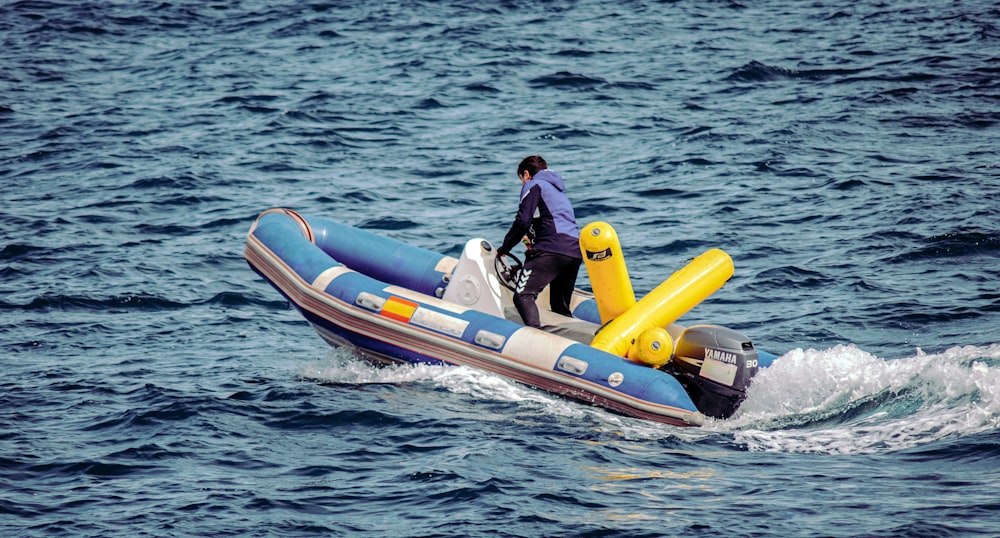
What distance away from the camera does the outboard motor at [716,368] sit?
7.04 meters

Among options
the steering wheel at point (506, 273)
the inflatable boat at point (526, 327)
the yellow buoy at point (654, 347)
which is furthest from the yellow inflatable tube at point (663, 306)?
the steering wheel at point (506, 273)

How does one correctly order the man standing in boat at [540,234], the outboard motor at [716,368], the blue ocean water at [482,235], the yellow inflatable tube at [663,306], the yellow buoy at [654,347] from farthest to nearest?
the man standing in boat at [540,234]
the yellow inflatable tube at [663,306]
the yellow buoy at [654,347]
the outboard motor at [716,368]
the blue ocean water at [482,235]

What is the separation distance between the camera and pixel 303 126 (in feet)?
52.6

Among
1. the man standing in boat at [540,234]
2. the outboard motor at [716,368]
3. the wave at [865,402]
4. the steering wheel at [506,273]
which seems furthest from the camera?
the steering wheel at [506,273]

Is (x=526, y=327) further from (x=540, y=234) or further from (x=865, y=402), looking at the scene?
(x=865, y=402)

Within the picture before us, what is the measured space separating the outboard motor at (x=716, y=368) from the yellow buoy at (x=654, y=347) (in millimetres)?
132

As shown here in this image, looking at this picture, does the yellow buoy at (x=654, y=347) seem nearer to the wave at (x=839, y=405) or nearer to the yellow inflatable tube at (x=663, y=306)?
the yellow inflatable tube at (x=663, y=306)

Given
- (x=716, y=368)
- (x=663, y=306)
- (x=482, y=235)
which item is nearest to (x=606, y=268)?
(x=663, y=306)

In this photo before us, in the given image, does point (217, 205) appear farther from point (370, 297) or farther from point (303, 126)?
point (370, 297)

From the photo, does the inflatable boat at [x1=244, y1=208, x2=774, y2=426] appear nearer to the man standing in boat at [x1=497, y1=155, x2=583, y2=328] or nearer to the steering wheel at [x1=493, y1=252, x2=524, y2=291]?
the steering wheel at [x1=493, y1=252, x2=524, y2=291]

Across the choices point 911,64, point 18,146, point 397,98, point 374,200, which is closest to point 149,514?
point 374,200

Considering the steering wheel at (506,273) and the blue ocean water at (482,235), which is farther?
the steering wheel at (506,273)

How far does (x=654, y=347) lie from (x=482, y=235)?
→ 4.63 metres

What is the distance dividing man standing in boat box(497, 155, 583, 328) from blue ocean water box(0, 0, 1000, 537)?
757 millimetres
